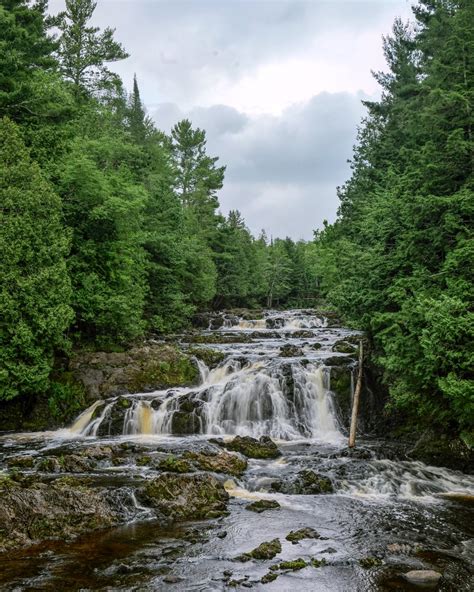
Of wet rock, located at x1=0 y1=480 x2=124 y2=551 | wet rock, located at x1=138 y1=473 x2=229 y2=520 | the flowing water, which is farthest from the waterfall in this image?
wet rock, located at x1=0 y1=480 x2=124 y2=551

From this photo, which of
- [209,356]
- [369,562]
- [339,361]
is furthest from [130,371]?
[369,562]

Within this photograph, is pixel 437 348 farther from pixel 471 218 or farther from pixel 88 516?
pixel 88 516

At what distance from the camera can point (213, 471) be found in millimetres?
11984

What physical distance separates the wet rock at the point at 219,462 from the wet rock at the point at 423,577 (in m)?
5.56

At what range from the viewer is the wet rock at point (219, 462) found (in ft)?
39.7

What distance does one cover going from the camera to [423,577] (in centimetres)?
692

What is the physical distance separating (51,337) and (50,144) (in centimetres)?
851

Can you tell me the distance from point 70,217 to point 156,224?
12207 mm

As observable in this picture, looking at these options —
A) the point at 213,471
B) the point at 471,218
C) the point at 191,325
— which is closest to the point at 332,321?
the point at 191,325

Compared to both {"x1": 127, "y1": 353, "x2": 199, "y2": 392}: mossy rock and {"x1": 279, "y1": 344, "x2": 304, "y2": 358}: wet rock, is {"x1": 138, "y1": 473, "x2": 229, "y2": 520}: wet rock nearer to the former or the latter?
{"x1": 127, "y1": 353, "x2": 199, "y2": 392}: mossy rock

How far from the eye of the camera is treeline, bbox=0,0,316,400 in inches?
632

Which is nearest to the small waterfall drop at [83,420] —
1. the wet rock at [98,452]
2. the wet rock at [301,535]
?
the wet rock at [98,452]

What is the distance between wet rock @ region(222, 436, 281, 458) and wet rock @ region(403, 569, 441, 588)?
692 centimetres

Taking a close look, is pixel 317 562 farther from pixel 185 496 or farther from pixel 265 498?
pixel 185 496
